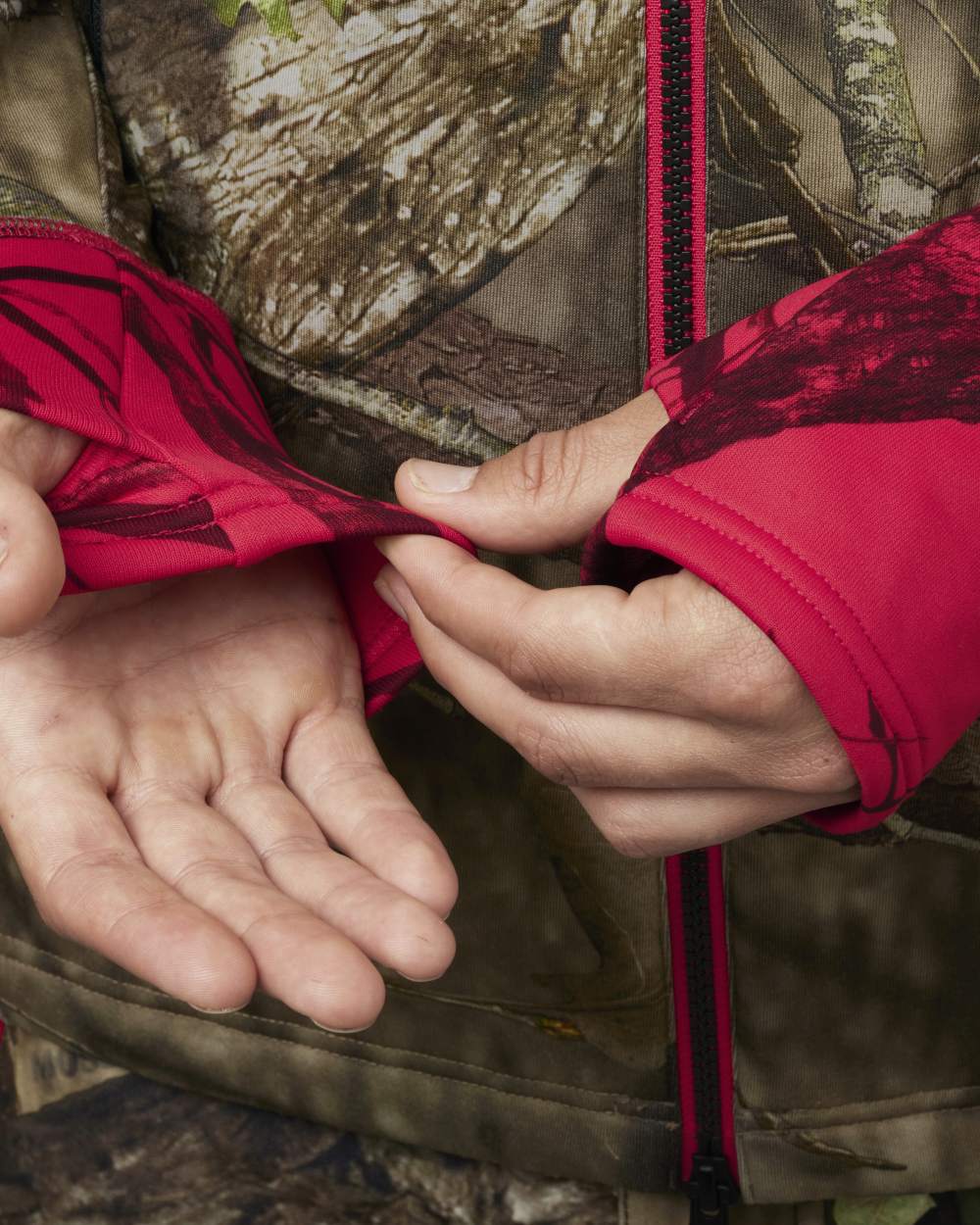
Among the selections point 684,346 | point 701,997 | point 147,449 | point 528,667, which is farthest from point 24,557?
point 701,997

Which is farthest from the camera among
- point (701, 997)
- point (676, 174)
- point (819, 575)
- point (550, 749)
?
point (701, 997)

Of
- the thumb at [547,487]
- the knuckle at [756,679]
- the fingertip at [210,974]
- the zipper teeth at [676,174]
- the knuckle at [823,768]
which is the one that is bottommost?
the fingertip at [210,974]

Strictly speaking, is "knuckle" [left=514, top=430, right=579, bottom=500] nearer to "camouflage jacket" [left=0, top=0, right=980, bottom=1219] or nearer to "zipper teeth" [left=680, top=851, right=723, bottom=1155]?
"camouflage jacket" [left=0, top=0, right=980, bottom=1219]

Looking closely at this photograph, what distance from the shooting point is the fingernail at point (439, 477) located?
62 centimetres

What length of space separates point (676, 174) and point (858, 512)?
34cm

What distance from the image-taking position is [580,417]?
0.73 meters

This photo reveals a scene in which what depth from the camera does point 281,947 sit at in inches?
18.2

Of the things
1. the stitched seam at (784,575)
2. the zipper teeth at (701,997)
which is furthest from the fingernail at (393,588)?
the zipper teeth at (701,997)

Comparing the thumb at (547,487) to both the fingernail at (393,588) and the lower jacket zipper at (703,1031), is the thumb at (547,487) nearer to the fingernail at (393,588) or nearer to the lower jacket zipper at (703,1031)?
the fingernail at (393,588)

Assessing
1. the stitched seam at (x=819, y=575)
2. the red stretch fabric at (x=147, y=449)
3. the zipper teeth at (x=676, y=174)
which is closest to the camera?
the stitched seam at (x=819, y=575)

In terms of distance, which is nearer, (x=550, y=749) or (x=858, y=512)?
(x=858, y=512)

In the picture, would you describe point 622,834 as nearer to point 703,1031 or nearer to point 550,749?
point 550,749

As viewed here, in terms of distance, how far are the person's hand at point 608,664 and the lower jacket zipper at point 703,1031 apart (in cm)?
26

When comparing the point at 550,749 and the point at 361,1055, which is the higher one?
the point at 550,749
